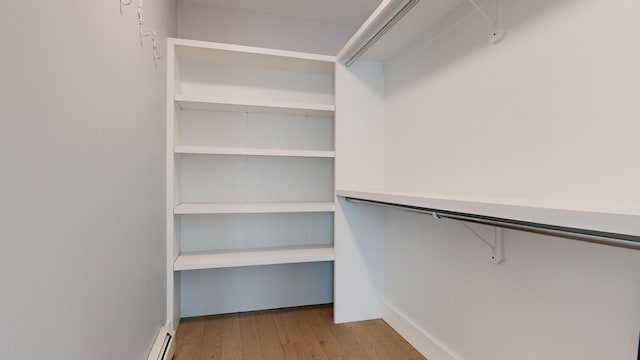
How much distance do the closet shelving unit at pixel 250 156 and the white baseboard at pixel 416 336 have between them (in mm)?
559

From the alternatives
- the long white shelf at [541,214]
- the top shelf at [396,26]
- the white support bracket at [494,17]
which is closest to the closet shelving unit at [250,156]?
the top shelf at [396,26]

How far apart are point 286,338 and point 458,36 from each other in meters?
1.91

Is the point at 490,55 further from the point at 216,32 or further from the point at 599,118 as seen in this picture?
the point at 216,32

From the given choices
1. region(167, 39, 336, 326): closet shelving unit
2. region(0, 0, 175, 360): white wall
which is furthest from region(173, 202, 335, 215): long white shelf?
region(0, 0, 175, 360): white wall

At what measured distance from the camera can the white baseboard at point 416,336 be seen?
1596mm

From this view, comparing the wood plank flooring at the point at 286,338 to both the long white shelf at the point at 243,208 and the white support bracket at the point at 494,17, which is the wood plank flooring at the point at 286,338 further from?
the white support bracket at the point at 494,17

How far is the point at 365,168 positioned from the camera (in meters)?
2.16

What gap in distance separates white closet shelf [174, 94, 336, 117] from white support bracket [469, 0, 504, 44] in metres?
1.03

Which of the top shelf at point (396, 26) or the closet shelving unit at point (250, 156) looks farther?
the closet shelving unit at point (250, 156)

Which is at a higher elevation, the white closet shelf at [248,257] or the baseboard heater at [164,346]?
the white closet shelf at [248,257]

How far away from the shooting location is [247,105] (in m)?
2.05

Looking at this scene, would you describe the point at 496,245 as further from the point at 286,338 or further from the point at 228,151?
the point at 228,151

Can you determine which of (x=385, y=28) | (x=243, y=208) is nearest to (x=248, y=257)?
(x=243, y=208)

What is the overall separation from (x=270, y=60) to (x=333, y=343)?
6.03ft
